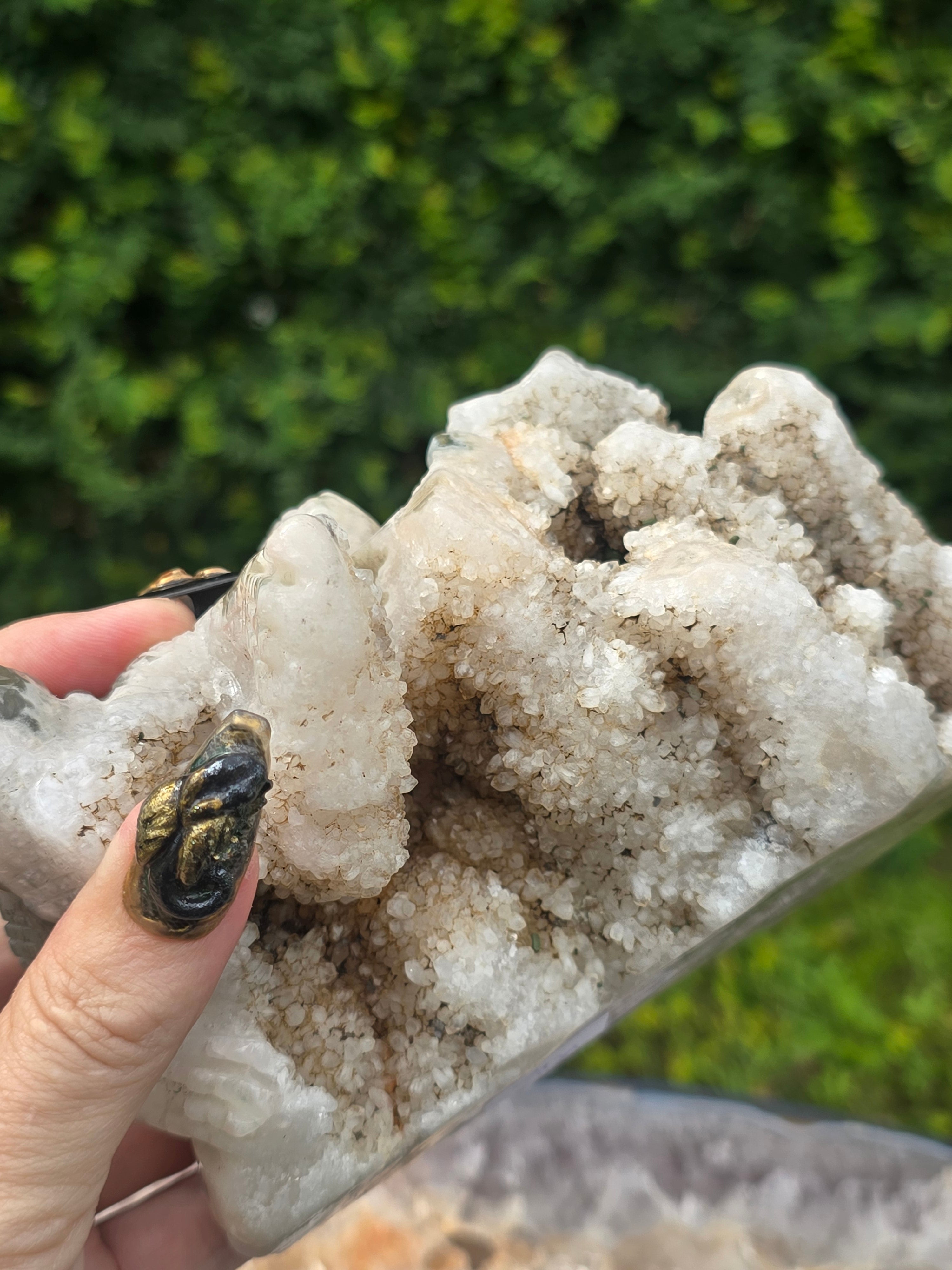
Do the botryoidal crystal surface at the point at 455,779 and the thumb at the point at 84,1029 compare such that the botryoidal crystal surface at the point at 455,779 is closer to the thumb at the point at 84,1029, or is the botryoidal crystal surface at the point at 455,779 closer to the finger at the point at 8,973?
the thumb at the point at 84,1029

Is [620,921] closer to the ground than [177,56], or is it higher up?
closer to the ground

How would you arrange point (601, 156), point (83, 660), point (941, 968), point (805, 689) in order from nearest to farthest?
point (805, 689) → point (83, 660) → point (601, 156) → point (941, 968)

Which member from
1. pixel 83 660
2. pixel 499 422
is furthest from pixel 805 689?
pixel 83 660

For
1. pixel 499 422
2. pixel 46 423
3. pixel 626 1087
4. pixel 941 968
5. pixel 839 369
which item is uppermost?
pixel 499 422

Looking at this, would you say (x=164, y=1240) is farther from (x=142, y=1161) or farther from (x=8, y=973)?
(x=8, y=973)

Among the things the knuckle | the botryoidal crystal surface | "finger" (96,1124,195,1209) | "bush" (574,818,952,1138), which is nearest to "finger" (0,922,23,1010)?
"finger" (96,1124,195,1209)

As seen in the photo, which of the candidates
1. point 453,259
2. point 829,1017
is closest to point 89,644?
point 453,259

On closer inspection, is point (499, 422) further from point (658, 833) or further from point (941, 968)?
point (941, 968)

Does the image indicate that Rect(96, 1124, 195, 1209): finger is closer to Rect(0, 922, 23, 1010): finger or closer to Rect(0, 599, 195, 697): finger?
Rect(0, 922, 23, 1010): finger
